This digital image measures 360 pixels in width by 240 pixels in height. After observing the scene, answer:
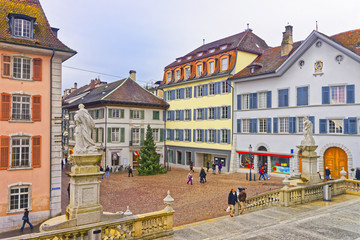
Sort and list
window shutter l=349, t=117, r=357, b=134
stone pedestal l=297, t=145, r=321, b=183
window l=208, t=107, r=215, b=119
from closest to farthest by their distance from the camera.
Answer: stone pedestal l=297, t=145, r=321, b=183 → window shutter l=349, t=117, r=357, b=134 → window l=208, t=107, r=215, b=119

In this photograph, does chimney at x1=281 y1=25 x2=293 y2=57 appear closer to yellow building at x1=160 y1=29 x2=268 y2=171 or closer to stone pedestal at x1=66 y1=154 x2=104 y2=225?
yellow building at x1=160 y1=29 x2=268 y2=171

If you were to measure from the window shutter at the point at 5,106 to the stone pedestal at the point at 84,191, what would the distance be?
11624mm

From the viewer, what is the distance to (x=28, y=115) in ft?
59.6

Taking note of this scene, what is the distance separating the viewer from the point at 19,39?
1778 cm

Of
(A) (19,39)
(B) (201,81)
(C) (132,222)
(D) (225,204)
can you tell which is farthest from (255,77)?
(C) (132,222)

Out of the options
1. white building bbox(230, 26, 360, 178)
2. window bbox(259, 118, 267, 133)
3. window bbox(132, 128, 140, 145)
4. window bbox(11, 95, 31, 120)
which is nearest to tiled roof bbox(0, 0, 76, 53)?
window bbox(11, 95, 31, 120)

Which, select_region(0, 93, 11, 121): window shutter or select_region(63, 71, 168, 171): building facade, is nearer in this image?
select_region(0, 93, 11, 121): window shutter

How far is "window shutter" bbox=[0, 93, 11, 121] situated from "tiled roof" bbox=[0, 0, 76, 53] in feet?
10.8

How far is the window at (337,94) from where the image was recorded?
23.8 metres

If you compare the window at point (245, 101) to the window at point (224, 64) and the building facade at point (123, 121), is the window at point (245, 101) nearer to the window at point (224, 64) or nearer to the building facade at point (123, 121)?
the window at point (224, 64)

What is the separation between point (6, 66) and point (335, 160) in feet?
84.1

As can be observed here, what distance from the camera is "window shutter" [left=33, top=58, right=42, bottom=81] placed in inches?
723

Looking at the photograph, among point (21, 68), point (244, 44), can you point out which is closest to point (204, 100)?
point (244, 44)

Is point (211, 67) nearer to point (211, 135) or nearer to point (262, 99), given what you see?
point (262, 99)
